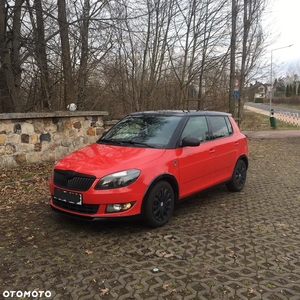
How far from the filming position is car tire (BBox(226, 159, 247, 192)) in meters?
6.40

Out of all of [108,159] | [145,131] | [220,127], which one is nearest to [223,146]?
[220,127]

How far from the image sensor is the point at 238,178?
6.56 m

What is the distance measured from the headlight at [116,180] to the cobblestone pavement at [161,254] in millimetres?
700

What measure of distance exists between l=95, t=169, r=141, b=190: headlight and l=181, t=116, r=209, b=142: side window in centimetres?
132

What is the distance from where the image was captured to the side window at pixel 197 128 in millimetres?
5247

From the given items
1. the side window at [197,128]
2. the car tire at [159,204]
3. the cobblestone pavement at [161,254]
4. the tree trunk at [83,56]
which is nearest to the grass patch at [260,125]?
the tree trunk at [83,56]

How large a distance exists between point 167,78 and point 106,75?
3923 millimetres

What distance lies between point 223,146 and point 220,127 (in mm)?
449

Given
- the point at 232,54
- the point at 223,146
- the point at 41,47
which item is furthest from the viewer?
the point at 232,54

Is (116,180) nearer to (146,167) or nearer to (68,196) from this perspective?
(146,167)

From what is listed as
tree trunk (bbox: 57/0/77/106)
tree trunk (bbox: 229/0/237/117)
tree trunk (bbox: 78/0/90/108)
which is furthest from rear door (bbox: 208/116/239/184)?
tree trunk (bbox: 229/0/237/117)

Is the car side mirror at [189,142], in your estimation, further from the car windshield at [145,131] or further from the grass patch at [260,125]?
the grass patch at [260,125]

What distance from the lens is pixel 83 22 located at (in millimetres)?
9789

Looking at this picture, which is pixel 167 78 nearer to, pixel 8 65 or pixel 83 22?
pixel 83 22
